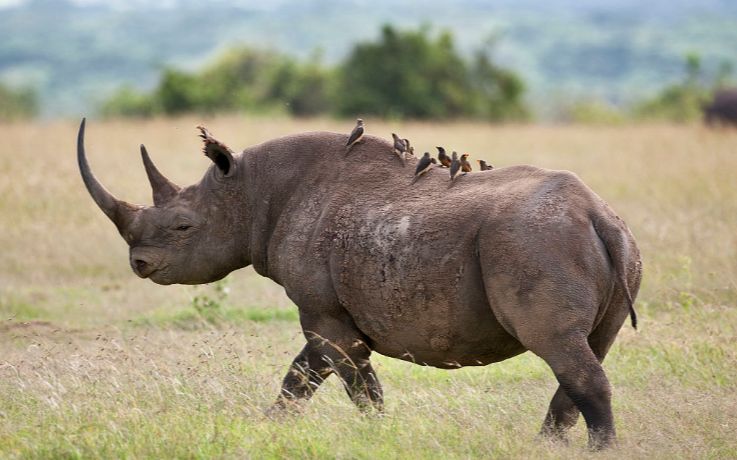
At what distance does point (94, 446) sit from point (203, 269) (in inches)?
65.7

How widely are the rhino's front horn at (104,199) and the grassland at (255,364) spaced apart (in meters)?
0.85

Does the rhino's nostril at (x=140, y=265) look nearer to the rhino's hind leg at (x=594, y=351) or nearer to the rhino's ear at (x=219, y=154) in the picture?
the rhino's ear at (x=219, y=154)

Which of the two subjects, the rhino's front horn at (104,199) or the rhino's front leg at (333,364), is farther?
the rhino's front horn at (104,199)

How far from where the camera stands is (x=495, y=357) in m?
7.13

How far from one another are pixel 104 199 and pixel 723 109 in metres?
25.9

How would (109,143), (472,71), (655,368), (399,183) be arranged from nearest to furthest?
(399,183), (655,368), (109,143), (472,71)

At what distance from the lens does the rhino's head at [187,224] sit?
8000 mm

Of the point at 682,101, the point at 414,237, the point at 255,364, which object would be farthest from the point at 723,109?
the point at 414,237

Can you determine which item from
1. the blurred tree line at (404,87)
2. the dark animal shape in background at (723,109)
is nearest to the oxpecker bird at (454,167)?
the dark animal shape in background at (723,109)

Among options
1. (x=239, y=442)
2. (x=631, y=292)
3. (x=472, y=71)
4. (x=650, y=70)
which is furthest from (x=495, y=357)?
(x=650, y=70)

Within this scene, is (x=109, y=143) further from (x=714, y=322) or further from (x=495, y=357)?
(x=495, y=357)

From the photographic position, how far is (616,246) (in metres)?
6.56

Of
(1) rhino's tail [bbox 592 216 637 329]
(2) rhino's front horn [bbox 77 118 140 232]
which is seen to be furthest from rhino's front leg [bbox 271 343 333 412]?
(1) rhino's tail [bbox 592 216 637 329]

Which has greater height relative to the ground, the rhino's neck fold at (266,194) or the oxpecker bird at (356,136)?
the oxpecker bird at (356,136)
